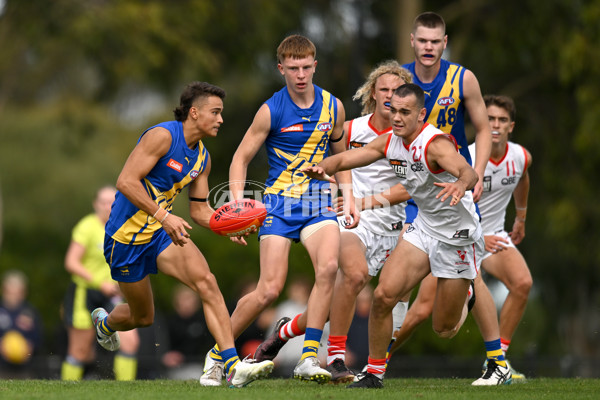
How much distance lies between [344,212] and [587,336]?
1774 centimetres

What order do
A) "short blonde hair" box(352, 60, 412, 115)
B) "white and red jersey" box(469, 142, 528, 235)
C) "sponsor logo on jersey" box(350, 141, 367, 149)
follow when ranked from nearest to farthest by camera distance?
"short blonde hair" box(352, 60, 412, 115)
"sponsor logo on jersey" box(350, 141, 367, 149)
"white and red jersey" box(469, 142, 528, 235)

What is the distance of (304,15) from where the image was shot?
61.9 ft

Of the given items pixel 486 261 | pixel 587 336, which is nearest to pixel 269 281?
pixel 486 261

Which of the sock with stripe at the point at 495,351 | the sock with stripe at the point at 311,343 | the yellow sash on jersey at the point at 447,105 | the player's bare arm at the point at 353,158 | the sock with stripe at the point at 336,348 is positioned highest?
the yellow sash on jersey at the point at 447,105

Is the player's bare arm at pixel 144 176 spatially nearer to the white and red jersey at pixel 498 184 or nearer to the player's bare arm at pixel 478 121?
the player's bare arm at pixel 478 121

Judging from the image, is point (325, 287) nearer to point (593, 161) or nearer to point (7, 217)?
point (593, 161)

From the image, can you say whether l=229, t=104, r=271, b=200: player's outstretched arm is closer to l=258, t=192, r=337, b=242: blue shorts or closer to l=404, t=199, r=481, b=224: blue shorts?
l=258, t=192, r=337, b=242: blue shorts

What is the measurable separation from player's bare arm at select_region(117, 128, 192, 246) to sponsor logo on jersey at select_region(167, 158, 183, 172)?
0.10 meters

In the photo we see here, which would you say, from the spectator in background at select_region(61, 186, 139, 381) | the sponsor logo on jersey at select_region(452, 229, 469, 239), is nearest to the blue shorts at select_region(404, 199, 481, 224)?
the sponsor logo on jersey at select_region(452, 229, 469, 239)

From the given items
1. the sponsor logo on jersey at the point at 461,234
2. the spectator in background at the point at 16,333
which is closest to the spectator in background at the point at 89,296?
the spectator in background at the point at 16,333

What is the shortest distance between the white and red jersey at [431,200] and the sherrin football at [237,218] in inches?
46.2

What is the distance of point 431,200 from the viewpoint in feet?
24.8

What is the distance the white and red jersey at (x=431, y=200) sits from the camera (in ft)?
24.2

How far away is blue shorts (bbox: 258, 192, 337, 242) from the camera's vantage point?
25.9ft
